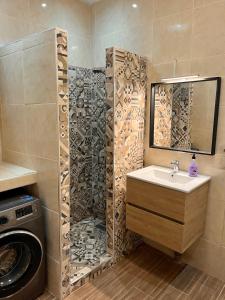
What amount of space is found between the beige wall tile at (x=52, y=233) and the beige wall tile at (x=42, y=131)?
0.44 meters

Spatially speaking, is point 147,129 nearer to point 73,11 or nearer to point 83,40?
point 83,40

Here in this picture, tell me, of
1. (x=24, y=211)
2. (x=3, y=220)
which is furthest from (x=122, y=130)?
(x=3, y=220)

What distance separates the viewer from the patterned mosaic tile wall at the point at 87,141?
2676 mm

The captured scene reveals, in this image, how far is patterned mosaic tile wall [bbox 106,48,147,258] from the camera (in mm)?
1927

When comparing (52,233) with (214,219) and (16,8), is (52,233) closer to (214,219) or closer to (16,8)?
(214,219)

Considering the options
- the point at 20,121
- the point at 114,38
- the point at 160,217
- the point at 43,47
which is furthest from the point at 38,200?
the point at 114,38

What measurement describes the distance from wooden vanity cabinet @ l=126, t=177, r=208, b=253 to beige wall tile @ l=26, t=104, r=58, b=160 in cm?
76

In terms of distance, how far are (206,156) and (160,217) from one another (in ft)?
2.15

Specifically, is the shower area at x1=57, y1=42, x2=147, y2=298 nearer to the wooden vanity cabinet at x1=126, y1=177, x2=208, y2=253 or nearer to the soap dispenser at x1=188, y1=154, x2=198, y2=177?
the wooden vanity cabinet at x1=126, y1=177, x2=208, y2=253

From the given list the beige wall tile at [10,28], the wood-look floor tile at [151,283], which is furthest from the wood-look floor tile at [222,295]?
the beige wall tile at [10,28]

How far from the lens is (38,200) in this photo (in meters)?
1.69

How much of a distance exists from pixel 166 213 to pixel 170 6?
1.78 metres

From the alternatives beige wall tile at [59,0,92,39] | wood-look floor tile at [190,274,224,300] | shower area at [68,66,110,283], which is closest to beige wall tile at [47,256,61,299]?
shower area at [68,66,110,283]

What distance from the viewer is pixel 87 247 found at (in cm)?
236
